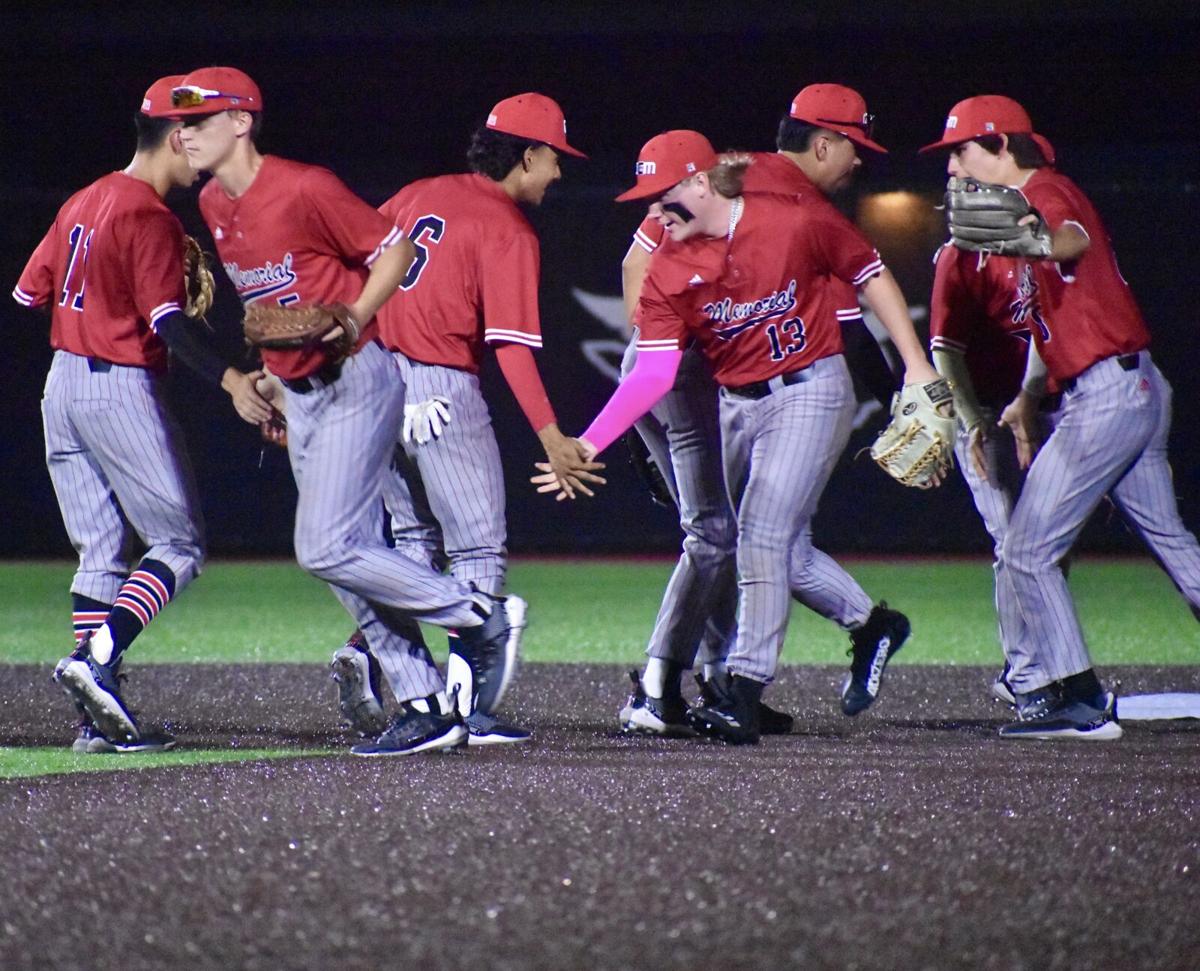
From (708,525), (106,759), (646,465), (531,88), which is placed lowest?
(106,759)

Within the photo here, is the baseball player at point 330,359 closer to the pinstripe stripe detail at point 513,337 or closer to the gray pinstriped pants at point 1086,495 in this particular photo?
the pinstripe stripe detail at point 513,337

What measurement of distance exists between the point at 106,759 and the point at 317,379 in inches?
48.8

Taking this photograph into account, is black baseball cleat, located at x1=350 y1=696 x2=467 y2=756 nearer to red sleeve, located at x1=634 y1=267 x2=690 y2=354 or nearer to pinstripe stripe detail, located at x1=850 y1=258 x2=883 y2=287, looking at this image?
red sleeve, located at x1=634 y1=267 x2=690 y2=354

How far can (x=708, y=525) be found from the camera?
5867 millimetres

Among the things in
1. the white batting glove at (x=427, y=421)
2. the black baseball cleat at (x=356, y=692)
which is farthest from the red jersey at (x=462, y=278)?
the black baseball cleat at (x=356, y=692)

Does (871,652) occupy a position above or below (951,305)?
below

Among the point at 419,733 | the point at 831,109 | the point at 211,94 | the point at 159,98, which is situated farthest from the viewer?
the point at 831,109

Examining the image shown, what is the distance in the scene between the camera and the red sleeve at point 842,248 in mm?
5473

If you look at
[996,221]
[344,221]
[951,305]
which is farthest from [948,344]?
[344,221]

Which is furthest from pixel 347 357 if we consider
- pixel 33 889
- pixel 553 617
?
pixel 553 617

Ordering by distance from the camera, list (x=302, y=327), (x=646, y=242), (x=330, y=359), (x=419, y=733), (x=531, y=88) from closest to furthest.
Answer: (x=302, y=327) → (x=330, y=359) → (x=419, y=733) → (x=646, y=242) → (x=531, y=88)

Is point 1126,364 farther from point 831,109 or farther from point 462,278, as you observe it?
point 462,278

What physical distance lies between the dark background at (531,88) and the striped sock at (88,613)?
26.2ft

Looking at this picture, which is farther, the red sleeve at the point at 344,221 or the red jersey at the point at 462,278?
the red jersey at the point at 462,278
